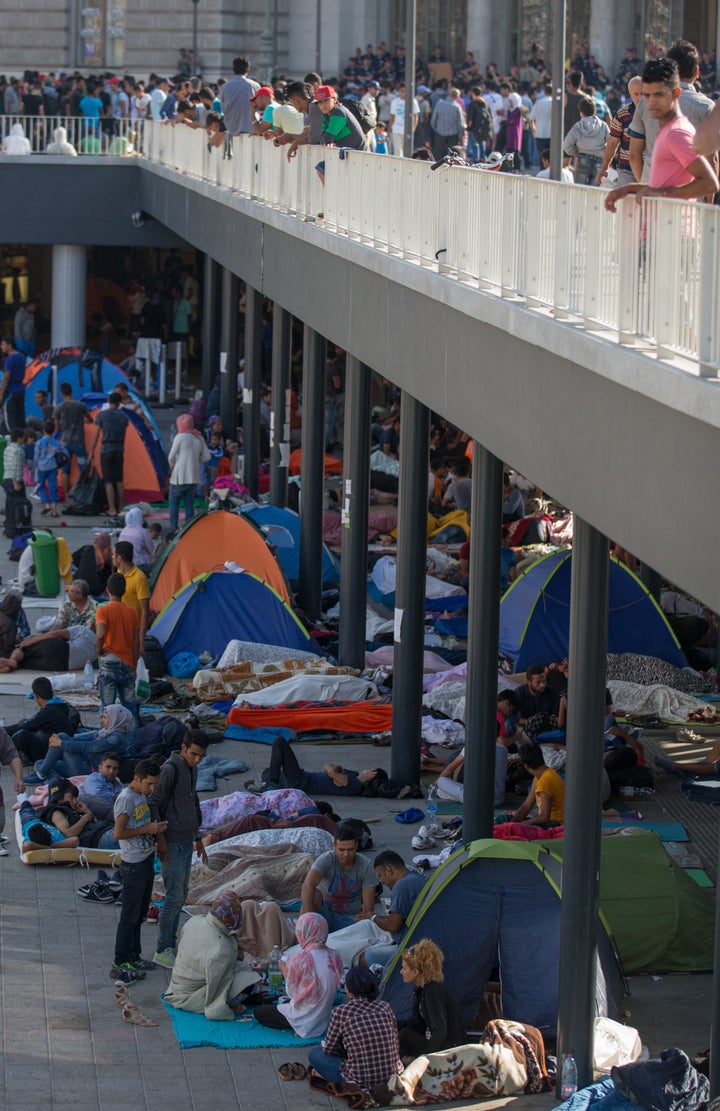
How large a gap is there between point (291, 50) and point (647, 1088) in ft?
168

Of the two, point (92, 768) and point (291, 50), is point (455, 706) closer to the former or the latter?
point (92, 768)

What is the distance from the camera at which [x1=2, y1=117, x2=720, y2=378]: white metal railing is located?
28.2 feet

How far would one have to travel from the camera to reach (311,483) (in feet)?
74.8

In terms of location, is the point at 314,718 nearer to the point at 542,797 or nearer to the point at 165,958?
the point at 542,797

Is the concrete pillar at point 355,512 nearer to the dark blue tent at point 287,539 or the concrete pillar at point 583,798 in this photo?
the dark blue tent at point 287,539

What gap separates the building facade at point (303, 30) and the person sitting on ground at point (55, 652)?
125 feet

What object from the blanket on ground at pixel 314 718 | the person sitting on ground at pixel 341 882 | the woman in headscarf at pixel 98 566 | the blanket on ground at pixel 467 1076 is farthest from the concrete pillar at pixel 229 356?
the blanket on ground at pixel 467 1076

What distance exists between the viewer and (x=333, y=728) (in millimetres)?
18297

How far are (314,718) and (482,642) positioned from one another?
4.42m

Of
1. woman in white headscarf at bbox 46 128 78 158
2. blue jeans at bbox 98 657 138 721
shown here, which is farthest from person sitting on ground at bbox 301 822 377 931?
woman in white headscarf at bbox 46 128 78 158

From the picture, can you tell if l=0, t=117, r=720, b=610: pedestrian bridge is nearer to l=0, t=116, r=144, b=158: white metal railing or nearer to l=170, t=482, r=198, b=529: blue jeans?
l=170, t=482, r=198, b=529: blue jeans

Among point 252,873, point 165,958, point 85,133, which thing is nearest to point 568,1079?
point 165,958

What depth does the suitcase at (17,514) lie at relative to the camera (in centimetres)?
2670

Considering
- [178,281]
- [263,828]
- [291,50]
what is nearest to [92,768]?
[263,828]
